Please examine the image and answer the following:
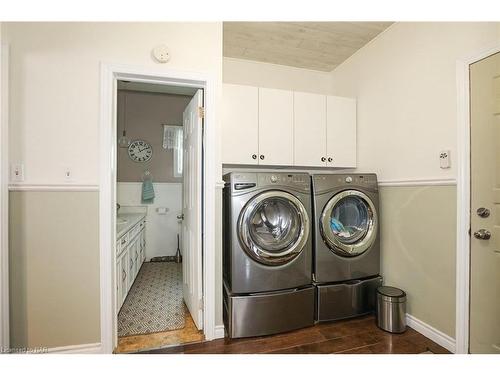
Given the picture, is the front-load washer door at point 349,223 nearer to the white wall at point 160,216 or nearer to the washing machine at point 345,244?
the washing machine at point 345,244

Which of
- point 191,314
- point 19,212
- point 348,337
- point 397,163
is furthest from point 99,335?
point 397,163

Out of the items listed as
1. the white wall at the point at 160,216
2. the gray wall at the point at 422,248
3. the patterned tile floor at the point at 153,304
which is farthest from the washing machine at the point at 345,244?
the white wall at the point at 160,216

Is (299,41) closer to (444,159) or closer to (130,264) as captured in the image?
(444,159)

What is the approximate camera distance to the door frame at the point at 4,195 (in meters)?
1.39

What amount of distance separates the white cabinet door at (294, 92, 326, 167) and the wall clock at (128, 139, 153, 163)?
2.52 meters

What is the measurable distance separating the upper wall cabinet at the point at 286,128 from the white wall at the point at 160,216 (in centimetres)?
204

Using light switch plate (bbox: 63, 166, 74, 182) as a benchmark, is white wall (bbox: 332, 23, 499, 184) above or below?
above

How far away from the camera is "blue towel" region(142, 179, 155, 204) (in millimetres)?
3742

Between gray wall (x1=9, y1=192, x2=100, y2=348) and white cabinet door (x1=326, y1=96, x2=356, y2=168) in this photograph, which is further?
white cabinet door (x1=326, y1=96, x2=356, y2=168)

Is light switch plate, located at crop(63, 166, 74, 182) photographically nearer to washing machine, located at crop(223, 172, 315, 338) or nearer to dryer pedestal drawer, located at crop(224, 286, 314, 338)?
washing machine, located at crop(223, 172, 315, 338)

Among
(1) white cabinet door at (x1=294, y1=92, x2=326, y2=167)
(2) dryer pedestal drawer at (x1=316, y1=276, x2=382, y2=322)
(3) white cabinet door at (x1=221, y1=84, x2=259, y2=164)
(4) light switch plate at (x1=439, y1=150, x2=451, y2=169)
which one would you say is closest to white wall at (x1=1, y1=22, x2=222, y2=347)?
(3) white cabinet door at (x1=221, y1=84, x2=259, y2=164)

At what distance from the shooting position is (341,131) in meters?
2.50

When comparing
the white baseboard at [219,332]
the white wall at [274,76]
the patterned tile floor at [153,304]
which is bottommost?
the patterned tile floor at [153,304]
